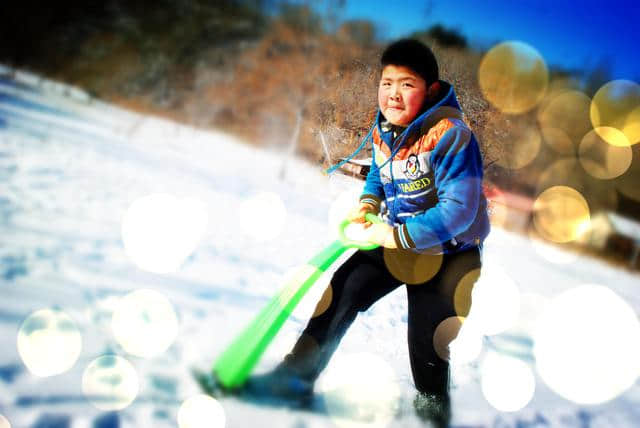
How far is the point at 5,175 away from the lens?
4348 mm

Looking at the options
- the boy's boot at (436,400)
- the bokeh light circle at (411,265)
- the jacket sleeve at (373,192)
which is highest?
the jacket sleeve at (373,192)

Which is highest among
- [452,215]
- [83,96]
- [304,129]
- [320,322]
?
[304,129]

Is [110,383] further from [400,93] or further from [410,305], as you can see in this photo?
[400,93]

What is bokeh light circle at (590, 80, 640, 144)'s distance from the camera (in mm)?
1331

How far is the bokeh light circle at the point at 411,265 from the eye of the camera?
4.16ft

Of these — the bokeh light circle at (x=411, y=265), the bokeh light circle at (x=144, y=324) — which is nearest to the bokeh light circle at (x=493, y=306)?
the bokeh light circle at (x=411, y=265)

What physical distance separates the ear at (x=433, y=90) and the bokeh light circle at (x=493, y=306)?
2.32 metres

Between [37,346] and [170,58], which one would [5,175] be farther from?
[170,58]

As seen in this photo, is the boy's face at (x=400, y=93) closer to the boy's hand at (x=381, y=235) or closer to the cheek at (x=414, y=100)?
the cheek at (x=414, y=100)

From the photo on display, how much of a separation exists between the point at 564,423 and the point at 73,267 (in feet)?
13.5

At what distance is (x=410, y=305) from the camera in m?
1.35

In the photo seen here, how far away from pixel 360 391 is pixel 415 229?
44.2 inches

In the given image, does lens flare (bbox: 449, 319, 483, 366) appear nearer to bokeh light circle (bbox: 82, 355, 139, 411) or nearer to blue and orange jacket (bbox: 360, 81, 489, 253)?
blue and orange jacket (bbox: 360, 81, 489, 253)

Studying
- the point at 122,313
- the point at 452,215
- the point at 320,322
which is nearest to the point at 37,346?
the point at 122,313
